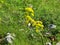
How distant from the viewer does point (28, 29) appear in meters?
7.59

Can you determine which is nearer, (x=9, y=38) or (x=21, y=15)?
(x=9, y=38)

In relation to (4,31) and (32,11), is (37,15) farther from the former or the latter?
(4,31)

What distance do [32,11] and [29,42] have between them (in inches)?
39.6

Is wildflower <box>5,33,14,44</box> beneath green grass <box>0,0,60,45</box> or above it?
beneath

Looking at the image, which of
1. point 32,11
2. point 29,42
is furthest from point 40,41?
point 32,11

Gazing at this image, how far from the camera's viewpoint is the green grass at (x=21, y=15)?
732 cm

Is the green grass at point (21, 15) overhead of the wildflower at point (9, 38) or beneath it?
overhead

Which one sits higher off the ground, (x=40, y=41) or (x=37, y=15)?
(x=37, y=15)

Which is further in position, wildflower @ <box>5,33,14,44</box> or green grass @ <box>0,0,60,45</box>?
green grass @ <box>0,0,60,45</box>

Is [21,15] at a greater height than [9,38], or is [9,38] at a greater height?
[21,15]

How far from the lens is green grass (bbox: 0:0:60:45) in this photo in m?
7.32

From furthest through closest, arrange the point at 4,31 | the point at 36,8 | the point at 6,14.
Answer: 1. the point at 36,8
2. the point at 6,14
3. the point at 4,31

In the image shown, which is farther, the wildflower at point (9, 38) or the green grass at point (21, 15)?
the green grass at point (21, 15)

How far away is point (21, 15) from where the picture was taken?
7.98 meters
